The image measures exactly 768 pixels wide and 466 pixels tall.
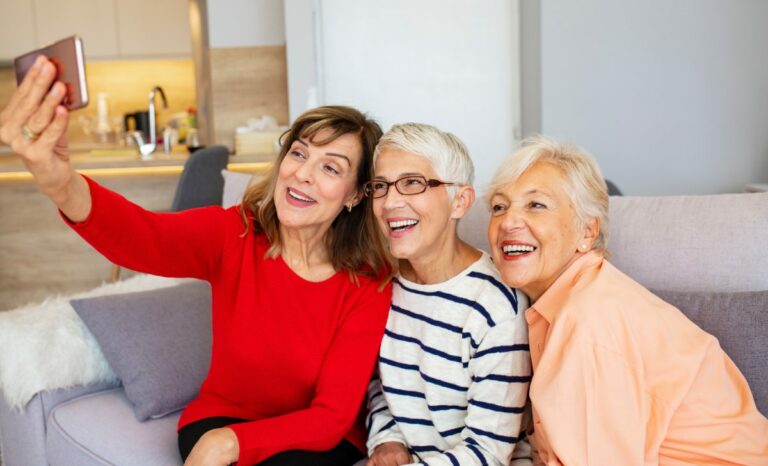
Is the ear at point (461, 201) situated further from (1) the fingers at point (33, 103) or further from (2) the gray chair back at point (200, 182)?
(2) the gray chair back at point (200, 182)

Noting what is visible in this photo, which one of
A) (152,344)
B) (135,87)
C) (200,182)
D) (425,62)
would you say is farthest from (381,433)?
(135,87)

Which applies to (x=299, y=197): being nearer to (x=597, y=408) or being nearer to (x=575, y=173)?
(x=575, y=173)

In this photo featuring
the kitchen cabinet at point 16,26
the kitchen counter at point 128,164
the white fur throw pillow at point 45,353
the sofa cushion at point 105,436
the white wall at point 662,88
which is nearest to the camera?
the sofa cushion at point 105,436

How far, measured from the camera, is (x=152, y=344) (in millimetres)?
2082

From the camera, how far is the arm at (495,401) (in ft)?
4.95

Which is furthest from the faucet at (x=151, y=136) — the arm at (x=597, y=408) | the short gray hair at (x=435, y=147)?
the arm at (x=597, y=408)

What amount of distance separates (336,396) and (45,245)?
3.49m

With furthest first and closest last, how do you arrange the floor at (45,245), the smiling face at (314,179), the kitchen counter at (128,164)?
the floor at (45,245) < the kitchen counter at (128,164) < the smiling face at (314,179)

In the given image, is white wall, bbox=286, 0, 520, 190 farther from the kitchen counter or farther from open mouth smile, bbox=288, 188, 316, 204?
open mouth smile, bbox=288, 188, 316, 204

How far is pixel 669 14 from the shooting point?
143 inches

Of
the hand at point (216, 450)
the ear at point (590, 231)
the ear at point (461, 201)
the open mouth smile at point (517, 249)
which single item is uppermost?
the ear at point (461, 201)

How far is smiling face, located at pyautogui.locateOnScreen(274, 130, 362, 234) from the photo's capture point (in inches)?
66.4

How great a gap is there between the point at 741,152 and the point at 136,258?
10.1 feet

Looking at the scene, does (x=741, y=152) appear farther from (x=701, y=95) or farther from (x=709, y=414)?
(x=709, y=414)
